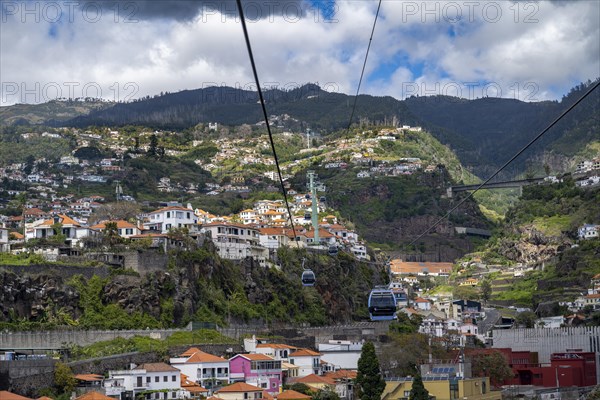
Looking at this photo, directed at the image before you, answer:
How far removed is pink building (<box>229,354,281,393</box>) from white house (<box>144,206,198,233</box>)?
2209 cm

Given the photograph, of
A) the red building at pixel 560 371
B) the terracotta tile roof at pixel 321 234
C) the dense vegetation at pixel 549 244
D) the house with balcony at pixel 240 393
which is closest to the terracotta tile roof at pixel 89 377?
the house with balcony at pixel 240 393

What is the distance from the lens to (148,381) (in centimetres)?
5125

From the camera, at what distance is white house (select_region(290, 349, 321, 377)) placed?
2415 inches

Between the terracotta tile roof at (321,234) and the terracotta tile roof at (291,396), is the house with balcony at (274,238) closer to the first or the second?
the terracotta tile roof at (321,234)

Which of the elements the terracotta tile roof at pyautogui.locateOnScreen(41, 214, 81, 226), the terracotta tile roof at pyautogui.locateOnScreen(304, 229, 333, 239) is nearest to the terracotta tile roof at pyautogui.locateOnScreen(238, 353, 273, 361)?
the terracotta tile roof at pyautogui.locateOnScreen(41, 214, 81, 226)

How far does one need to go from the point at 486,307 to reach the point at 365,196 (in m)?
40.9

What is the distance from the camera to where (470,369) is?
59938 millimetres

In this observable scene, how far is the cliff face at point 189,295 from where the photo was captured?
2318 inches

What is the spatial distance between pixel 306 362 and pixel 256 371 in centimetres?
529

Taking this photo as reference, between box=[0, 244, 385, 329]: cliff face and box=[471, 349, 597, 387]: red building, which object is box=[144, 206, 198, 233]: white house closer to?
box=[0, 244, 385, 329]: cliff face

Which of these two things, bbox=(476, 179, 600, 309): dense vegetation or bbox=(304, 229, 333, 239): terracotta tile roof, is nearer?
bbox=(304, 229, 333, 239): terracotta tile roof

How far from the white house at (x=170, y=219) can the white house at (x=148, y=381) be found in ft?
89.6

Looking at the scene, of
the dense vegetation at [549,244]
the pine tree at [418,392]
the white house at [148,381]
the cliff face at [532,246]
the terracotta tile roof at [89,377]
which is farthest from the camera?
the cliff face at [532,246]

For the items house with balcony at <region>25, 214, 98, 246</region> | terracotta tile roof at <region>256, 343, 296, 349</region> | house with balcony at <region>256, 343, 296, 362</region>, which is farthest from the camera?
house with balcony at <region>25, 214, 98, 246</region>
